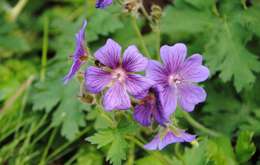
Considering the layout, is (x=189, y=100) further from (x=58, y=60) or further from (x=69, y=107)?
(x=58, y=60)

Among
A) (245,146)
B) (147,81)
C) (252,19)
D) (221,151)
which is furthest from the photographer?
(252,19)

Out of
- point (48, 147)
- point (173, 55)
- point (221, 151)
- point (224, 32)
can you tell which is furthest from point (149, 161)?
point (173, 55)

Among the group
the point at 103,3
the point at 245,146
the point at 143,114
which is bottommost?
the point at 245,146

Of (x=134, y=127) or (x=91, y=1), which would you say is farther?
(x=91, y=1)

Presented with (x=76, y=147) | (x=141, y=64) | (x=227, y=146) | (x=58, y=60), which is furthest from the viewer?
(x=58, y=60)

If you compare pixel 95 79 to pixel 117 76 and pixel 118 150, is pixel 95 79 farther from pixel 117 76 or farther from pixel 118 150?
pixel 118 150

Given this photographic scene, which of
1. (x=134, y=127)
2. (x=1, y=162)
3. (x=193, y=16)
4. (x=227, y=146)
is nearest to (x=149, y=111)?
(x=134, y=127)

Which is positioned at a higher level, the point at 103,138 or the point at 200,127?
the point at 103,138
